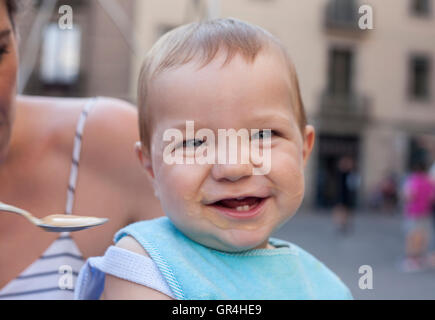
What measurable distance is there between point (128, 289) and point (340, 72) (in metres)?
7.02

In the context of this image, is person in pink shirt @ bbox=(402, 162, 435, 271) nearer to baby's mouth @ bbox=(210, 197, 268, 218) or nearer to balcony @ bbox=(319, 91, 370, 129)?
baby's mouth @ bbox=(210, 197, 268, 218)

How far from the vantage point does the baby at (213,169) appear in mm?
410

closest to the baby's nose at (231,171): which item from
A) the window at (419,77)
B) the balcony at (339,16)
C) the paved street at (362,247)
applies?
the paved street at (362,247)

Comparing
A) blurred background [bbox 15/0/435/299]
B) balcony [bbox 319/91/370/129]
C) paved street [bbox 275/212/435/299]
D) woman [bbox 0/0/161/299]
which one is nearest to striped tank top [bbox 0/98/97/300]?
woman [bbox 0/0/161/299]

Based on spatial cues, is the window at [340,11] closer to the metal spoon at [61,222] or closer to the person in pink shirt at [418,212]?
the person in pink shirt at [418,212]

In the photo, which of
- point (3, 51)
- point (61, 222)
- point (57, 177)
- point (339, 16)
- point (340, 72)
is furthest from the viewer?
point (339, 16)

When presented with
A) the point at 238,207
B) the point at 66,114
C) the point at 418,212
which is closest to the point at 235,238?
the point at 238,207

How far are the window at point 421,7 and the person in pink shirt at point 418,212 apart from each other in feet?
11.6

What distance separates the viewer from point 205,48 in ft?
1.42

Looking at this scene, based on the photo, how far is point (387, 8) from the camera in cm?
561

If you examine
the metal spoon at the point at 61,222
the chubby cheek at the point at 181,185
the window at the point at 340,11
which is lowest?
the metal spoon at the point at 61,222

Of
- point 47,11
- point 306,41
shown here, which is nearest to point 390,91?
point 306,41

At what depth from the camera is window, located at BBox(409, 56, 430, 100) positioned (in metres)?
7.12

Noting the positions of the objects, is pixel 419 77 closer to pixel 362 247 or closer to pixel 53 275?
pixel 362 247
